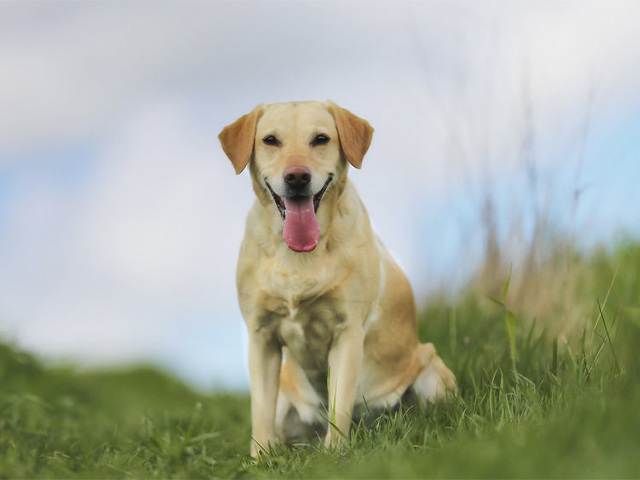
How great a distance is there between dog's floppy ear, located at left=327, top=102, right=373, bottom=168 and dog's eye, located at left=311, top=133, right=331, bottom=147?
80mm

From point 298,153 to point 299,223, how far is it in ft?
1.07

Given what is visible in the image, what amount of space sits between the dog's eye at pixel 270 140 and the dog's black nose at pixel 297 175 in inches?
10.3

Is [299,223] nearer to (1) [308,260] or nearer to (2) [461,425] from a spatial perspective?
(1) [308,260]

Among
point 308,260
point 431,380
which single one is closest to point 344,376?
point 308,260

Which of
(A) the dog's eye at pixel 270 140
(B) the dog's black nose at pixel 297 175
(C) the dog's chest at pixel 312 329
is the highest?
(A) the dog's eye at pixel 270 140

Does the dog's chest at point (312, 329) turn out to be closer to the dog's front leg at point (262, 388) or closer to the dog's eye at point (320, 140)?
the dog's front leg at point (262, 388)

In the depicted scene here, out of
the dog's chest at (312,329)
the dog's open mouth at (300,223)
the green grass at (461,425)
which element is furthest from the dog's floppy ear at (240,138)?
the green grass at (461,425)

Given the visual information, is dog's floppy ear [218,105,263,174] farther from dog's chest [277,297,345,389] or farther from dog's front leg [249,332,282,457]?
dog's front leg [249,332,282,457]

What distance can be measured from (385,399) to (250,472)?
3.87ft

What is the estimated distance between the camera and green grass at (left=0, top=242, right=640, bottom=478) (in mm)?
2205

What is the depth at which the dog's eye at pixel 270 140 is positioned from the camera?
3453mm

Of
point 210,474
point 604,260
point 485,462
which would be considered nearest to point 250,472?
point 210,474

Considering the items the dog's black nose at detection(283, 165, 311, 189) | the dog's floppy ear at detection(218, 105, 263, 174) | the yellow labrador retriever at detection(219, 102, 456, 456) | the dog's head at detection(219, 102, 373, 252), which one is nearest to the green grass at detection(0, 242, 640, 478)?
the yellow labrador retriever at detection(219, 102, 456, 456)

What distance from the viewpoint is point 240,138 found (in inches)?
139
